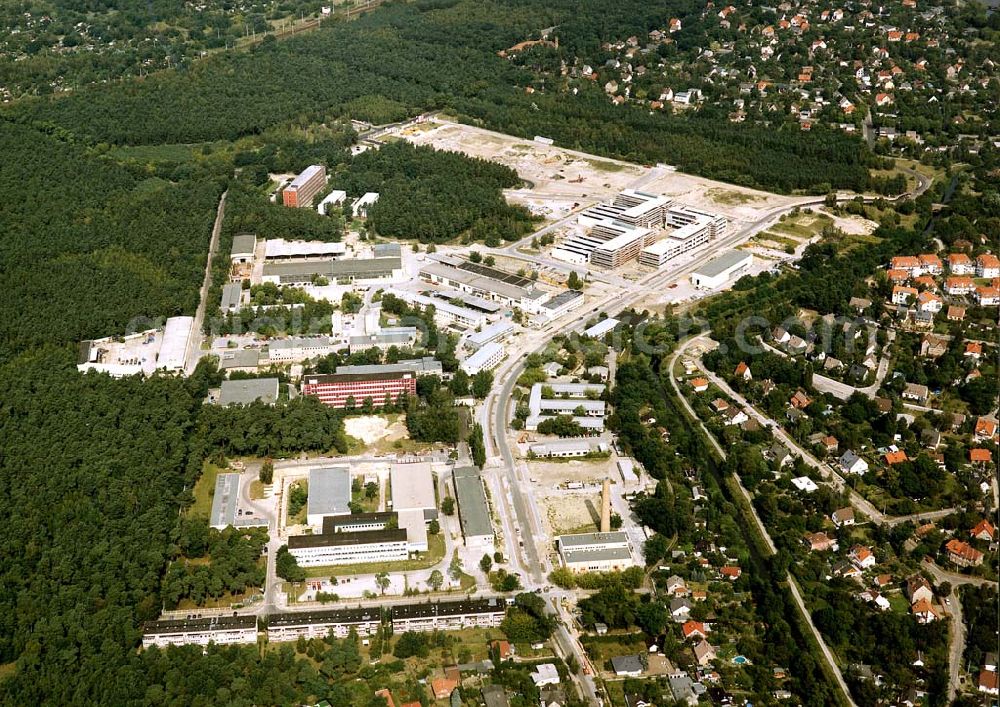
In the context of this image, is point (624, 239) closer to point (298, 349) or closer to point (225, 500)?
point (298, 349)

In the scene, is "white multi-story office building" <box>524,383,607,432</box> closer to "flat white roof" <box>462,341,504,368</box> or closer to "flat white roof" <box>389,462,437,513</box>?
"flat white roof" <box>462,341,504,368</box>

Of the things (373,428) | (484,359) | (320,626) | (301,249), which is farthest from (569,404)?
(301,249)

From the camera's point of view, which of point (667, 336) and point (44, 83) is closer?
point (667, 336)

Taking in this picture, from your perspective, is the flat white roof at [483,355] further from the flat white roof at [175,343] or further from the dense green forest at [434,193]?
the dense green forest at [434,193]

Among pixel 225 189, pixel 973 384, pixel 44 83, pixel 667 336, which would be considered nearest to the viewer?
pixel 973 384

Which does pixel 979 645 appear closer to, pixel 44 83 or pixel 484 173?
pixel 484 173

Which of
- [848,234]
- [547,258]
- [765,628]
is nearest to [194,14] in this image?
[547,258]

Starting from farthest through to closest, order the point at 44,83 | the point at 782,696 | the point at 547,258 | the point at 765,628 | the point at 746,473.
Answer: the point at 44,83, the point at 547,258, the point at 746,473, the point at 765,628, the point at 782,696
